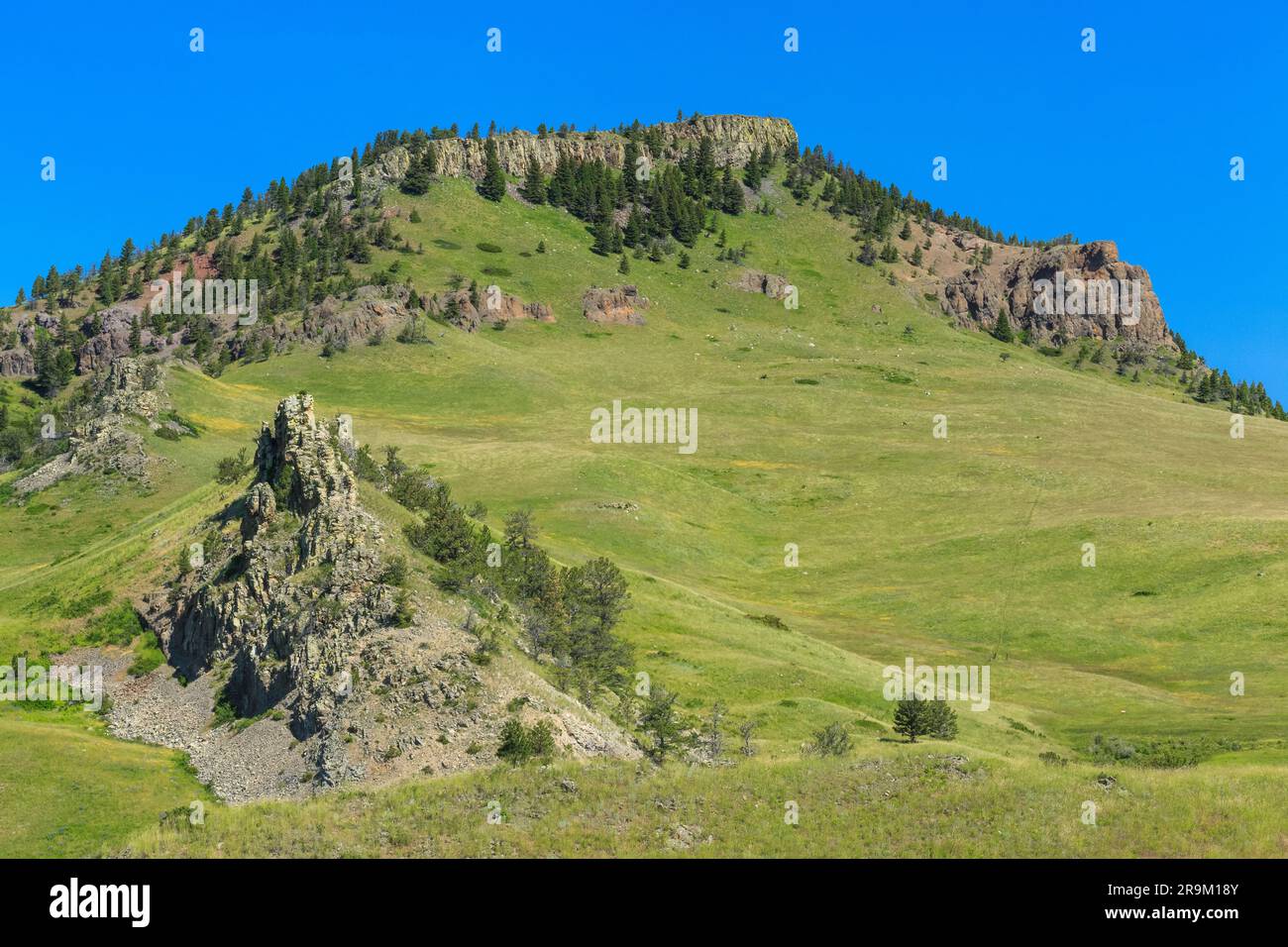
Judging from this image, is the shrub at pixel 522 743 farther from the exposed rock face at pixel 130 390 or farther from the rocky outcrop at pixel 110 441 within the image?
the exposed rock face at pixel 130 390

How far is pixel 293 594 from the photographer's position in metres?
43.3

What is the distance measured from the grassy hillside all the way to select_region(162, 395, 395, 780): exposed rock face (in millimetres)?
4969

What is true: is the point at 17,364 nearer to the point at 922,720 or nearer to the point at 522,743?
the point at 522,743

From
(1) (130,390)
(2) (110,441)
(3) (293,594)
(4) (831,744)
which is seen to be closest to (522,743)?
(4) (831,744)

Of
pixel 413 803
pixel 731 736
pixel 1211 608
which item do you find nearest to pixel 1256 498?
pixel 1211 608

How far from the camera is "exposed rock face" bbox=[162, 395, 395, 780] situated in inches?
1533

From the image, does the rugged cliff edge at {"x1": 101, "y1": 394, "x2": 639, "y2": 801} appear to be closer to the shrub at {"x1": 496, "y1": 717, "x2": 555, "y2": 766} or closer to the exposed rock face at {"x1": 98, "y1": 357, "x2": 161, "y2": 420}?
the shrub at {"x1": 496, "y1": 717, "x2": 555, "y2": 766}

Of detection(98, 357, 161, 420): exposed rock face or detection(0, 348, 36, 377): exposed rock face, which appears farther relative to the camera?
detection(0, 348, 36, 377): exposed rock face

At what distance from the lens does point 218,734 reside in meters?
41.0

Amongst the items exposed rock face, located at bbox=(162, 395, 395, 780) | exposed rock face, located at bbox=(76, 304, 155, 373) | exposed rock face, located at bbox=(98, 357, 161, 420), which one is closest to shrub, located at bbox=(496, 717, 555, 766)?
exposed rock face, located at bbox=(162, 395, 395, 780)

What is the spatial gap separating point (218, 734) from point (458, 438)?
9592 centimetres

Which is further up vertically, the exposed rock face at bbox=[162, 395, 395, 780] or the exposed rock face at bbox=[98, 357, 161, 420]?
the exposed rock face at bbox=[98, 357, 161, 420]

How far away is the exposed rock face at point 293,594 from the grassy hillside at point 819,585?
4.97 m
